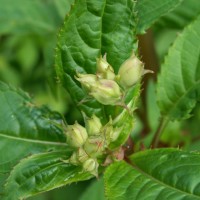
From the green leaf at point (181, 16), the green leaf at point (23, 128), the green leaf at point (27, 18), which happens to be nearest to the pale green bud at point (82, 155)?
the green leaf at point (23, 128)

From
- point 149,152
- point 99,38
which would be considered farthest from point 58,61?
point 149,152

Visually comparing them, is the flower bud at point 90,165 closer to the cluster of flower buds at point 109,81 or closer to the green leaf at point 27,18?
the cluster of flower buds at point 109,81

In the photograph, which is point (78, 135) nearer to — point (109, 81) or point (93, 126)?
point (93, 126)

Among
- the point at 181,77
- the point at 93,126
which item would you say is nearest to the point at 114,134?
the point at 93,126

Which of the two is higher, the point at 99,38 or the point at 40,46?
the point at 40,46

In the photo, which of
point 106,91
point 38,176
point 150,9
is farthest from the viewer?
point 150,9

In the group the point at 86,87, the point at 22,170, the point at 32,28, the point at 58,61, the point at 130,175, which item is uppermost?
the point at 32,28

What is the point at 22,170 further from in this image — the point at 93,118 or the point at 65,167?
the point at 93,118
